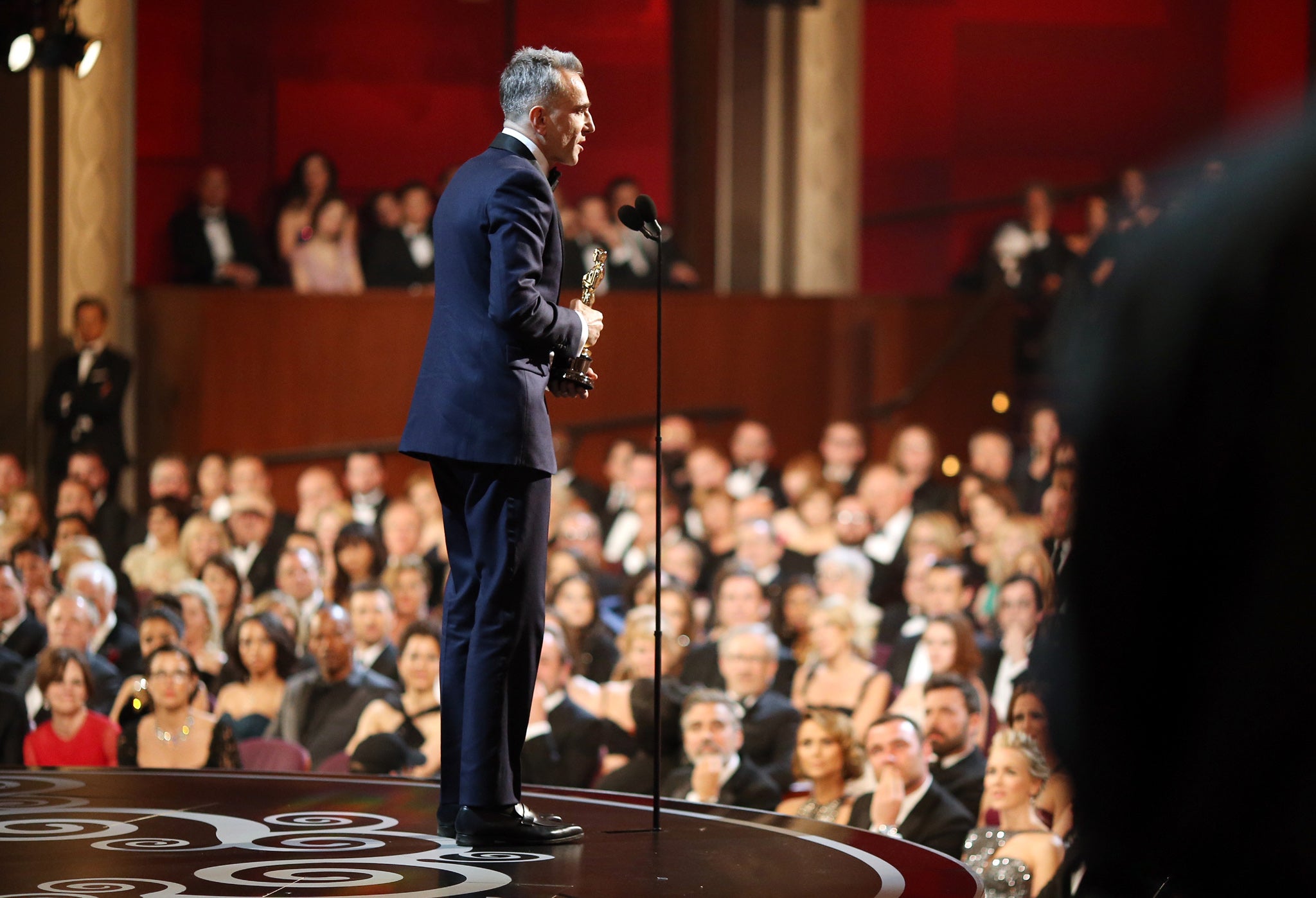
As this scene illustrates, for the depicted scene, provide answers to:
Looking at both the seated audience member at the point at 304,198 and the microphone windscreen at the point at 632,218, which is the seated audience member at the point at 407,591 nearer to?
the microphone windscreen at the point at 632,218

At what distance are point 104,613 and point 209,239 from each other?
14.8ft

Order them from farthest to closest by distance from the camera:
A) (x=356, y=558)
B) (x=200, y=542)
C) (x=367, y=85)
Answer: (x=367, y=85) → (x=200, y=542) → (x=356, y=558)

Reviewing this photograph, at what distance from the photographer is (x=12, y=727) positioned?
5453 mm

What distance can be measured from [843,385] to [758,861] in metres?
7.54

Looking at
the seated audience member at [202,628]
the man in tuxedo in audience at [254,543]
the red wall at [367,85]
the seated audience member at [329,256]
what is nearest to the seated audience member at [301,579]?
the seated audience member at [202,628]

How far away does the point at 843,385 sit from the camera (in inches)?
403

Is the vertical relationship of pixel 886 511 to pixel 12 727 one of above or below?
above

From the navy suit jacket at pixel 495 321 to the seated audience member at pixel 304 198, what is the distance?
24.8ft

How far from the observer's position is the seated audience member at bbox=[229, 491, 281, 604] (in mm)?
7176

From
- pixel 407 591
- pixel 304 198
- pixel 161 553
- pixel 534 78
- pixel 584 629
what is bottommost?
pixel 584 629

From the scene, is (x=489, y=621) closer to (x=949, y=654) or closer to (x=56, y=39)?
(x=949, y=654)

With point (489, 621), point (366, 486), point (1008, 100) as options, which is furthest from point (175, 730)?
point (1008, 100)

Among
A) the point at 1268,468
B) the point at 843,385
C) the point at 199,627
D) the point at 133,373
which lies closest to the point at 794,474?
the point at 843,385

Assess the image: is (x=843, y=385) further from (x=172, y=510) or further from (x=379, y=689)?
(x=379, y=689)
